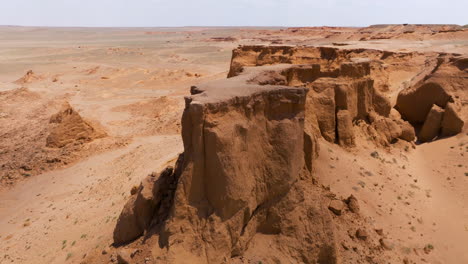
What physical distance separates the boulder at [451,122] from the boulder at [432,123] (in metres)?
0.25

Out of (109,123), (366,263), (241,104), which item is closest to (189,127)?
(241,104)

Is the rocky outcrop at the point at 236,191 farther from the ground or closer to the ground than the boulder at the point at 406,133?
farther from the ground

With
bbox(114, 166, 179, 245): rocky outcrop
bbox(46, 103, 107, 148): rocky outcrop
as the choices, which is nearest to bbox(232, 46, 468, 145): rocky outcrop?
bbox(114, 166, 179, 245): rocky outcrop

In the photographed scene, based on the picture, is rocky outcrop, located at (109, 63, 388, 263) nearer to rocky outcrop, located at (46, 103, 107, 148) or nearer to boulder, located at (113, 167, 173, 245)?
boulder, located at (113, 167, 173, 245)

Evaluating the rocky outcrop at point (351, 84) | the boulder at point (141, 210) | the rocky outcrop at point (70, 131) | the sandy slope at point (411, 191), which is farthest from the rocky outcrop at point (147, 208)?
the rocky outcrop at point (70, 131)

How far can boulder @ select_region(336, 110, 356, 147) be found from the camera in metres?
14.5

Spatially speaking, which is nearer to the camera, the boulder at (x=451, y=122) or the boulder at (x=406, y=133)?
the boulder at (x=406, y=133)

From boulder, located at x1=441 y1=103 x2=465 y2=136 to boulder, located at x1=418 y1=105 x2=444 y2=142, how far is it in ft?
0.82

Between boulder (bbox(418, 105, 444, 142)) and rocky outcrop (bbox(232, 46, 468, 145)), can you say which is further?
boulder (bbox(418, 105, 444, 142))

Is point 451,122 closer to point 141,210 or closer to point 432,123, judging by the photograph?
point 432,123

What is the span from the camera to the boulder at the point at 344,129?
47.5 ft

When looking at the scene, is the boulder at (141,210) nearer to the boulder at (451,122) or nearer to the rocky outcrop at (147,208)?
the rocky outcrop at (147,208)

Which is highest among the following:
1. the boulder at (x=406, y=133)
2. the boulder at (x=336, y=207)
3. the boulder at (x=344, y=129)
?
the boulder at (x=344, y=129)

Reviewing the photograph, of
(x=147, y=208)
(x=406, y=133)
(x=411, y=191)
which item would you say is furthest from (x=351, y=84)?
(x=147, y=208)
